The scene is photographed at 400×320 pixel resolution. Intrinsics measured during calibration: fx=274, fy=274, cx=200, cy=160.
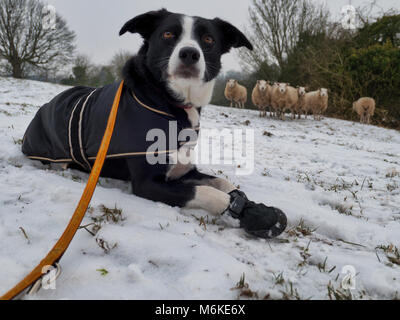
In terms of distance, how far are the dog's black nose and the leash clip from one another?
171 centimetres

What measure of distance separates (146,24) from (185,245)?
1.99m

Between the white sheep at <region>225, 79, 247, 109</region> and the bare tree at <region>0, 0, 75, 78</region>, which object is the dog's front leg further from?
the bare tree at <region>0, 0, 75, 78</region>

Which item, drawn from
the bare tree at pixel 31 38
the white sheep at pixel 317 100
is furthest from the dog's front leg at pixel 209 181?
the bare tree at pixel 31 38

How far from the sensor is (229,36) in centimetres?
279

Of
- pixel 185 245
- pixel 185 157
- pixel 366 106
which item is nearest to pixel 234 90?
pixel 366 106

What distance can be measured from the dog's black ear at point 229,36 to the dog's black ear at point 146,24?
1.75 ft

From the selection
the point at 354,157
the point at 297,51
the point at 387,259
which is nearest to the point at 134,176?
the point at 387,259

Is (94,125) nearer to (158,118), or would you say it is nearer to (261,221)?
(158,118)

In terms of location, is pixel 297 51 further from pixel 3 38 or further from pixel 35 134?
pixel 3 38

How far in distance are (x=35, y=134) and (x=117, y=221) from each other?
5.13 ft

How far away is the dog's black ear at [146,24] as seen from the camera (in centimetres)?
241

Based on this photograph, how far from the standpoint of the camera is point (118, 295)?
1160 millimetres

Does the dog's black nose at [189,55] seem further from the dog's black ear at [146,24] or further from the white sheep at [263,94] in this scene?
the white sheep at [263,94]

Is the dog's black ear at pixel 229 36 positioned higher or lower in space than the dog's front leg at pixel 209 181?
higher
